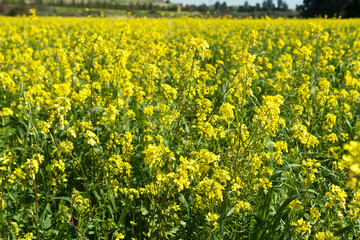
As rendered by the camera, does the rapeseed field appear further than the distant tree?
No

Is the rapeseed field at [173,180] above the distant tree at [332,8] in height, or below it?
below

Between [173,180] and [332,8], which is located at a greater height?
[332,8]

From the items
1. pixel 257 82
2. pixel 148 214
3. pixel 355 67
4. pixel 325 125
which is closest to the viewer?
pixel 148 214

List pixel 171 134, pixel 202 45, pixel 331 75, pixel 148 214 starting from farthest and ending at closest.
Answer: pixel 331 75, pixel 171 134, pixel 148 214, pixel 202 45

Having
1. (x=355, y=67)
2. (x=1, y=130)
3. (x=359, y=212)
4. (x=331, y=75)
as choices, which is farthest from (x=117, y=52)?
(x=331, y=75)

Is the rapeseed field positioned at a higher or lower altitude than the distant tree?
lower

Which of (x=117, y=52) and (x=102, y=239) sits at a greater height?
(x=117, y=52)

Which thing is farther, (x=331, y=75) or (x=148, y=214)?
(x=331, y=75)

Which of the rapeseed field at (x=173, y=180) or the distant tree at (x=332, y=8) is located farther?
the distant tree at (x=332, y=8)

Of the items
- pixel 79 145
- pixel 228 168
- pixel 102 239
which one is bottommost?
pixel 102 239

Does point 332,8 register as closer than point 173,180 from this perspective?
No

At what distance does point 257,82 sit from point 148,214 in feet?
11.4

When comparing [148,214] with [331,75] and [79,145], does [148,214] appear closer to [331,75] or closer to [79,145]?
[79,145]

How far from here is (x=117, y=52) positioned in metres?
3.21
